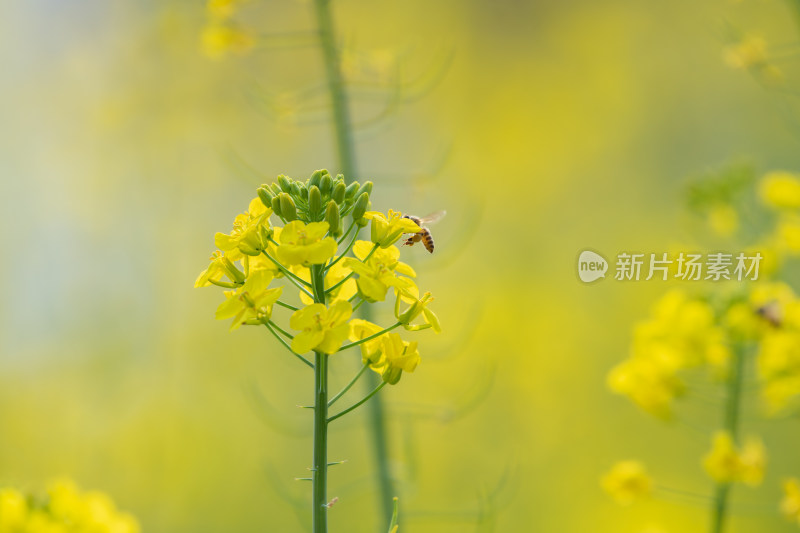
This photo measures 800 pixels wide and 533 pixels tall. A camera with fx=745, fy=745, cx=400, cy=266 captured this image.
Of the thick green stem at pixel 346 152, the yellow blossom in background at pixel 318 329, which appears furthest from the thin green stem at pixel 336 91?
the yellow blossom in background at pixel 318 329

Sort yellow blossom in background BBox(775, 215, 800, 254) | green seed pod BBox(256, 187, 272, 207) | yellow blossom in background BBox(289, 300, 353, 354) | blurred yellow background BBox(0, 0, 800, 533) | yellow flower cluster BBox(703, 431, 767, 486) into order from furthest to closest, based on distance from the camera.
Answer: blurred yellow background BBox(0, 0, 800, 533)
yellow blossom in background BBox(775, 215, 800, 254)
yellow flower cluster BBox(703, 431, 767, 486)
green seed pod BBox(256, 187, 272, 207)
yellow blossom in background BBox(289, 300, 353, 354)

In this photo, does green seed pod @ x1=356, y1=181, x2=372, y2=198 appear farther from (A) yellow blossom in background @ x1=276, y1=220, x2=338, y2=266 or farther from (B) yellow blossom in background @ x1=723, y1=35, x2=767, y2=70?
(B) yellow blossom in background @ x1=723, y1=35, x2=767, y2=70

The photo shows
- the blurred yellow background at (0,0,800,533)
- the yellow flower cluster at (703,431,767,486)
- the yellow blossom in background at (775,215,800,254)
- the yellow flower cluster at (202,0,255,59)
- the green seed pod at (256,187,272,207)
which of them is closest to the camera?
the green seed pod at (256,187,272,207)

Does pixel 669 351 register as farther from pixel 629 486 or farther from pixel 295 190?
pixel 295 190

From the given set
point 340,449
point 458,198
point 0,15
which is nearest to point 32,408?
point 340,449

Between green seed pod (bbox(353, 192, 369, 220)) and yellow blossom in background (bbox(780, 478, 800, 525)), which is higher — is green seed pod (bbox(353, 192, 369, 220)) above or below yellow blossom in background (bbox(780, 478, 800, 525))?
above

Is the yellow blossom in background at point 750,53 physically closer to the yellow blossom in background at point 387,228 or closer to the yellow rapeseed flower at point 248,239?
the yellow blossom in background at point 387,228

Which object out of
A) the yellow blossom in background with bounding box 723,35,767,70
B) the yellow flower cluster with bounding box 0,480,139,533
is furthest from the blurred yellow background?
the yellow flower cluster with bounding box 0,480,139,533

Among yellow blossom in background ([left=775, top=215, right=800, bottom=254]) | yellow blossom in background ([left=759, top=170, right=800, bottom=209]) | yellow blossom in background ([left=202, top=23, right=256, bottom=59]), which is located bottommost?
yellow blossom in background ([left=775, top=215, right=800, bottom=254])
